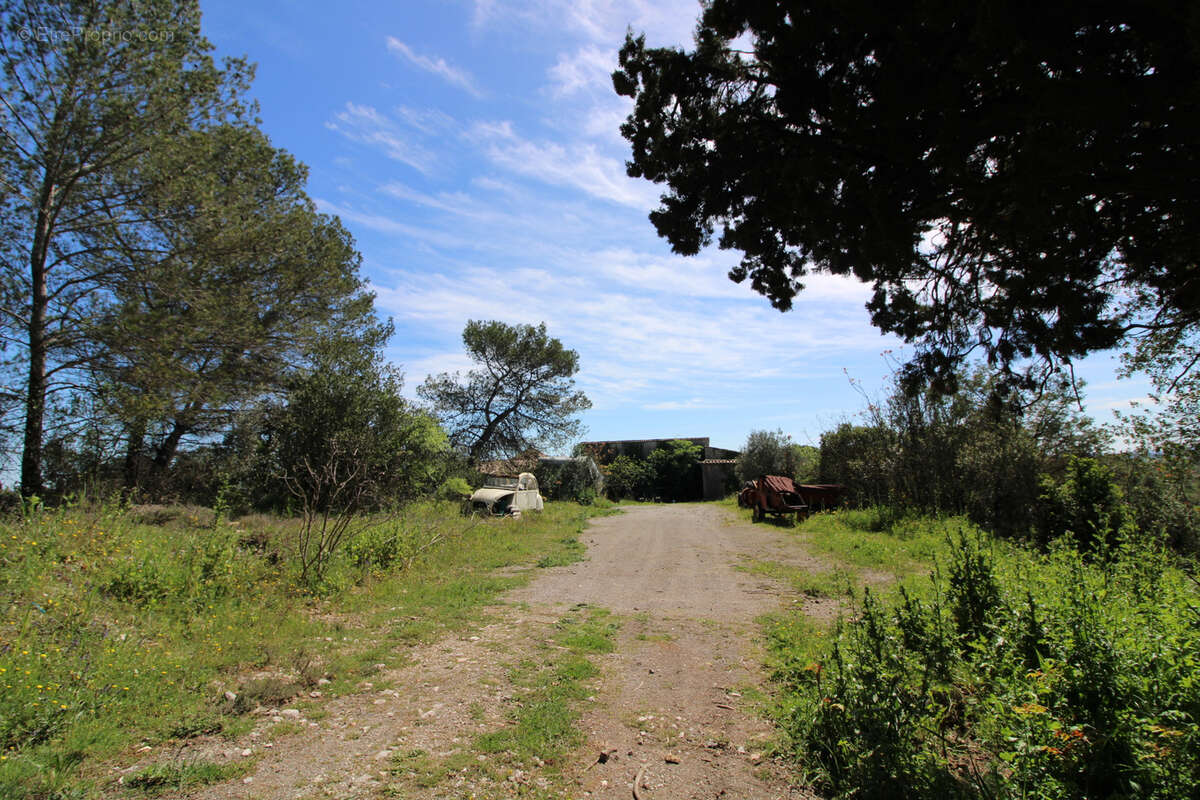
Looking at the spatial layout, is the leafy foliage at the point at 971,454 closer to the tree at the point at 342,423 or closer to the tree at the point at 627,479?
the tree at the point at 342,423

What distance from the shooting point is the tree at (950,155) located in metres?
2.82

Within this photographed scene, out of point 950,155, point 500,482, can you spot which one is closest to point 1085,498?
point 950,155

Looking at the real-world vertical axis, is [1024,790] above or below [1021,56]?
below

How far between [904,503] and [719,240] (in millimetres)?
11897

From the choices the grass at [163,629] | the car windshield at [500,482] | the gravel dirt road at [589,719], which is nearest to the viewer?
the gravel dirt road at [589,719]

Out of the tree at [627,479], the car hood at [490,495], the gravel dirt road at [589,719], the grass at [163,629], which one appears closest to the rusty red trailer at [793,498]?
the car hood at [490,495]

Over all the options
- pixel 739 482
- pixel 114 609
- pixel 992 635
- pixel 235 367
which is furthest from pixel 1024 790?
pixel 739 482

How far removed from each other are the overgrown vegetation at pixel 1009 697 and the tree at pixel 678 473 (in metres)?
28.6

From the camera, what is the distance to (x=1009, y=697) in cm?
282

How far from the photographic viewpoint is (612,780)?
10.0 feet

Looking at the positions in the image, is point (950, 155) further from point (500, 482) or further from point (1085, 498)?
point (500, 482)

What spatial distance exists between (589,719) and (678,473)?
3000cm

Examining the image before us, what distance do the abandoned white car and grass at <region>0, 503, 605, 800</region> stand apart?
817 cm

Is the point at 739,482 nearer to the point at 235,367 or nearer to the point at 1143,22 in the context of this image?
the point at 235,367
